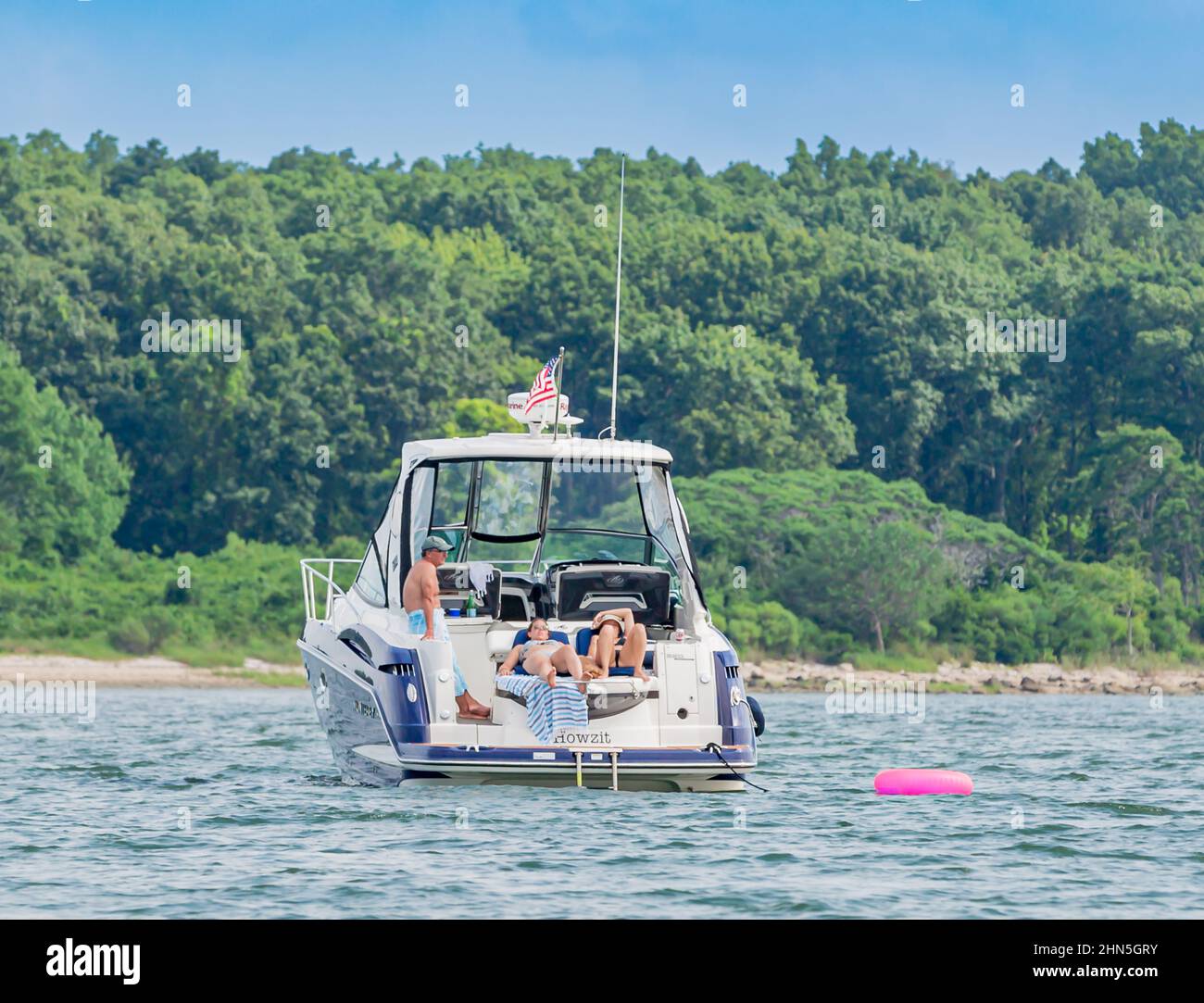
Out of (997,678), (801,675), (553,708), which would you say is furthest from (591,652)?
(997,678)

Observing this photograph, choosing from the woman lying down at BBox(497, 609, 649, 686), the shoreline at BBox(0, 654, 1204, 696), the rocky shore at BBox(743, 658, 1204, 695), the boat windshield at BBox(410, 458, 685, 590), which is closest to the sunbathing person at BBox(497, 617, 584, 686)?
the woman lying down at BBox(497, 609, 649, 686)

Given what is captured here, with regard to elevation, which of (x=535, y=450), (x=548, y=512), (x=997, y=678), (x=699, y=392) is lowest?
(x=997, y=678)

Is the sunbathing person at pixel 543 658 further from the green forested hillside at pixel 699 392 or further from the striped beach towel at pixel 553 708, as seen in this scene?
the green forested hillside at pixel 699 392

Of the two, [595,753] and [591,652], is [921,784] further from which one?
[595,753]

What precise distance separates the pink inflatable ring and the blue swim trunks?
14.8 ft

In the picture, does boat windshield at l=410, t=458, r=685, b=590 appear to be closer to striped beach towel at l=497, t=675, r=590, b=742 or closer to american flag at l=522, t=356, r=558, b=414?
american flag at l=522, t=356, r=558, b=414

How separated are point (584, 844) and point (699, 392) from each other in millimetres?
55378

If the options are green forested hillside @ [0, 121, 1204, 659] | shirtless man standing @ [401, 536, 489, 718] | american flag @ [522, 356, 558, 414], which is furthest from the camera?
green forested hillside @ [0, 121, 1204, 659]

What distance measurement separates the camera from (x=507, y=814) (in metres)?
17.2

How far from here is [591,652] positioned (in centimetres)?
1795

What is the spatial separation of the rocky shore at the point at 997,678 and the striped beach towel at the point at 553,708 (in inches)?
Answer: 1536

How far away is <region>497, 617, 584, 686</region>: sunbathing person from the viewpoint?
57.6ft

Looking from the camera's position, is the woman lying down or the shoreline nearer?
the woman lying down

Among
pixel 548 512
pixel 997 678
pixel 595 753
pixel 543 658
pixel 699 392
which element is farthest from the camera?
pixel 699 392
